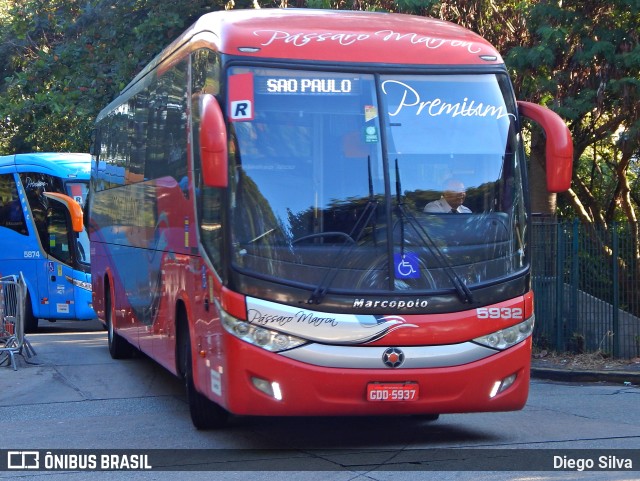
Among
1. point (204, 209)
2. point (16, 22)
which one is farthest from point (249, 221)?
point (16, 22)

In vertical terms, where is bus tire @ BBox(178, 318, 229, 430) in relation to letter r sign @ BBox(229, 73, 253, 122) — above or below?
below

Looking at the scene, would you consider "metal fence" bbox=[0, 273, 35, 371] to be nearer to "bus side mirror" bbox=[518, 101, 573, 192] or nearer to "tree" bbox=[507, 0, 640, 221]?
"tree" bbox=[507, 0, 640, 221]

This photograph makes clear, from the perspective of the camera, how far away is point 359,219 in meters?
8.00

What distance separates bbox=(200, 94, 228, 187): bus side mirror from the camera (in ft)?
25.4

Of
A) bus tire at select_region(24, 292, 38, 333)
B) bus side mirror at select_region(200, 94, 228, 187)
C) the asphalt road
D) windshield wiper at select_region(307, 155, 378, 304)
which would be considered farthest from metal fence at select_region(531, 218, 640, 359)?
bus tire at select_region(24, 292, 38, 333)

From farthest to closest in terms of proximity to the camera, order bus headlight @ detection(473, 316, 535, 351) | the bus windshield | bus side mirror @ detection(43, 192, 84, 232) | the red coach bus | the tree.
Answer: bus side mirror @ detection(43, 192, 84, 232) → the tree → bus headlight @ detection(473, 316, 535, 351) → the bus windshield → the red coach bus

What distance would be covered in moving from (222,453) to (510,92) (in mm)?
3904

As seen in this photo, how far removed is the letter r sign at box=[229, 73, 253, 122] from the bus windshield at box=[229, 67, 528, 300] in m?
0.02

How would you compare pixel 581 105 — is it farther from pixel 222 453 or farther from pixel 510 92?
pixel 222 453

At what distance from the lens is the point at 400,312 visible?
7.87 meters

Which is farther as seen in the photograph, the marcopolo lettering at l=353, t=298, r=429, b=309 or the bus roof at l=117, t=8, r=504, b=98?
the bus roof at l=117, t=8, r=504, b=98

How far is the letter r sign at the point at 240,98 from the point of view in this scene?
26.6ft

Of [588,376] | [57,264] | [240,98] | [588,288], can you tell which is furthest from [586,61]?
[57,264]

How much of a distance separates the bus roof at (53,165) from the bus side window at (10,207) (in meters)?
0.28
